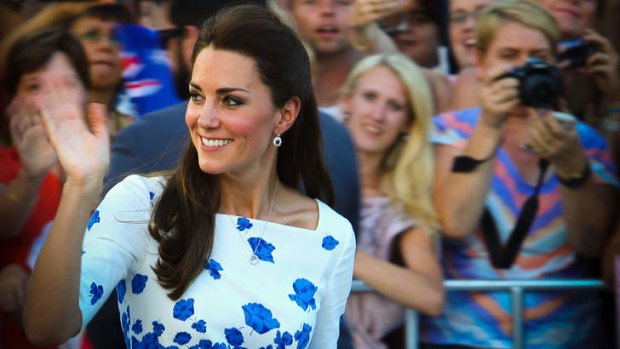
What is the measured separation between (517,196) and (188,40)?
122 cm

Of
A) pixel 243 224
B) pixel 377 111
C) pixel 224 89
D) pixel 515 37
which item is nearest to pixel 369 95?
pixel 377 111

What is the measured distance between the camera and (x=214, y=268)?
2.37 meters

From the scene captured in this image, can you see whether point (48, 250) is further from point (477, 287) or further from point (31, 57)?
point (477, 287)

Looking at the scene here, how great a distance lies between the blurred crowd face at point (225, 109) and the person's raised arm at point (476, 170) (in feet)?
5.28

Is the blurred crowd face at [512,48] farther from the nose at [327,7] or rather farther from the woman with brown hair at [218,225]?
the woman with brown hair at [218,225]

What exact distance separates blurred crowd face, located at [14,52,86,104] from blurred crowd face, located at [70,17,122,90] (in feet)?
0.20

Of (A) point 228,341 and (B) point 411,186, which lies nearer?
(A) point 228,341

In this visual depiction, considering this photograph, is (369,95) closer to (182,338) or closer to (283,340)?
(283,340)

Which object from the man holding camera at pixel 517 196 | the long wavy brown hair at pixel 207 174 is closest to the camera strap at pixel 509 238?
the man holding camera at pixel 517 196

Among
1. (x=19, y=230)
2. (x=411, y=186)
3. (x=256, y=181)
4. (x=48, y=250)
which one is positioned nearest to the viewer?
(x=48, y=250)

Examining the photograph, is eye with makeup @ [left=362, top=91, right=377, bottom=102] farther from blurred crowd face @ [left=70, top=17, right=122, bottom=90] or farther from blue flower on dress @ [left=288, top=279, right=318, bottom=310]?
blue flower on dress @ [left=288, top=279, right=318, bottom=310]

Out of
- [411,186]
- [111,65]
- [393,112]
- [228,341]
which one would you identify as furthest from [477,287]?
[228,341]

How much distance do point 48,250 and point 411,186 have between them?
199cm

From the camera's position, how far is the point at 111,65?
3797mm
